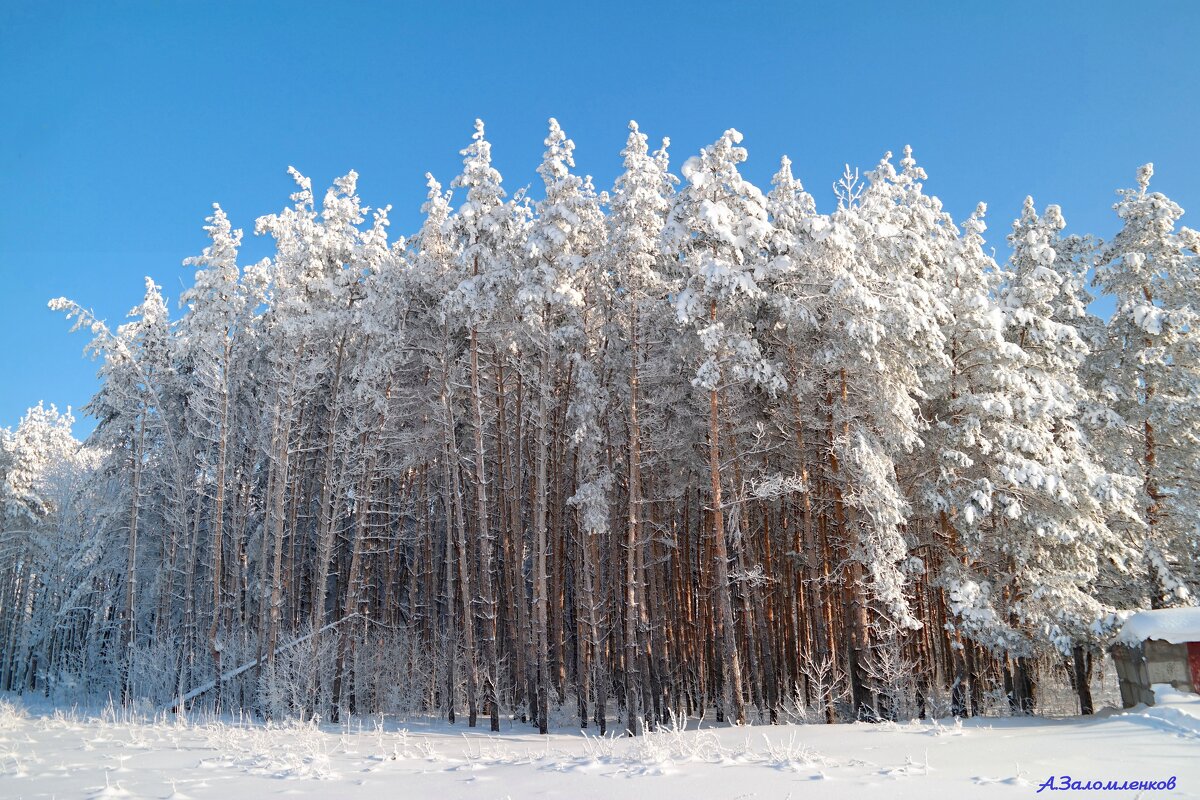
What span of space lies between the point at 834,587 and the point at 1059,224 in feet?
45.4

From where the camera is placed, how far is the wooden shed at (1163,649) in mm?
13125

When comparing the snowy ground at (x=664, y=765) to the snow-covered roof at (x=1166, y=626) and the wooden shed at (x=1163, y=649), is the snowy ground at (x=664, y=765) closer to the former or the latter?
the wooden shed at (x=1163, y=649)

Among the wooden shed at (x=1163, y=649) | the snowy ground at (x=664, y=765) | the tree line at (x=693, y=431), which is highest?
the tree line at (x=693, y=431)

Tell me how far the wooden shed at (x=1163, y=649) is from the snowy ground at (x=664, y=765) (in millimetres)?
734

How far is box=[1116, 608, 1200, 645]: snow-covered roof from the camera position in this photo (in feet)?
43.2

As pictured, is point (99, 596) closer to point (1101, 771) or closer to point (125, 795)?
point (125, 795)

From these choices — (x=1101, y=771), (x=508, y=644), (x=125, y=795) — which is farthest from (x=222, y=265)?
(x=1101, y=771)

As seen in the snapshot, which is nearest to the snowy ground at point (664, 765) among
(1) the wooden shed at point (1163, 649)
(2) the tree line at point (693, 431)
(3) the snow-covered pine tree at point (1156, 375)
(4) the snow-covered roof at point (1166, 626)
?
(1) the wooden shed at point (1163, 649)

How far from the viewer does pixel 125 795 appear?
8555mm

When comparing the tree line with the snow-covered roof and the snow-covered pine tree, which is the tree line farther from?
the snow-covered roof

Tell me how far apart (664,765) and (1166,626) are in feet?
35.7

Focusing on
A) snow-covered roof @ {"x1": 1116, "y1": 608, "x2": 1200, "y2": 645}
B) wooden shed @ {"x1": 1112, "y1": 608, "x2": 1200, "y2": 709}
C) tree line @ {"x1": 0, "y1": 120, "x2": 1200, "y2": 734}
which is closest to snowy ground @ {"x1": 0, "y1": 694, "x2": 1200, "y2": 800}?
wooden shed @ {"x1": 1112, "y1": 608, "x2": 1200, "y2": 709}

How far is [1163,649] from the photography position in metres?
13.4

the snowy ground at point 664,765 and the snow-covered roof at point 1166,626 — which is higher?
the snow-covered roof at point 1166,626
